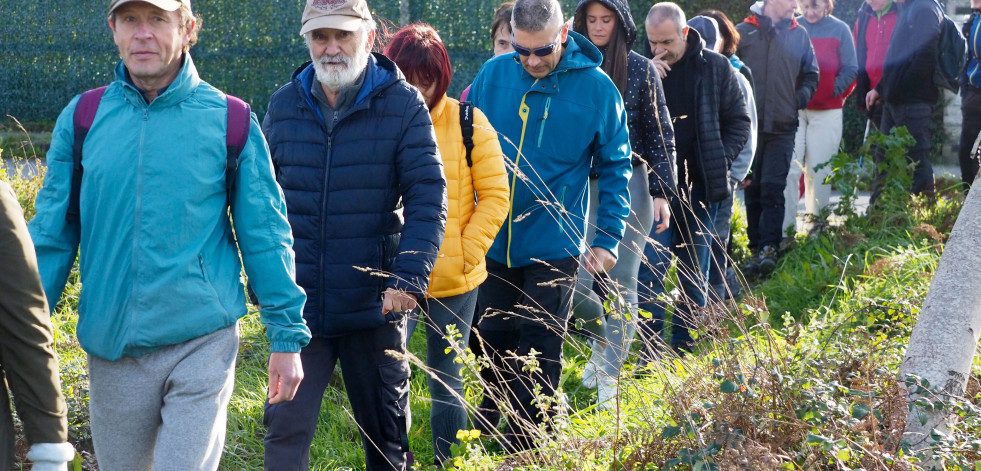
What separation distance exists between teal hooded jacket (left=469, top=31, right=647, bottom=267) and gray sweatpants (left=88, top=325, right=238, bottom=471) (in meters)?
1.92

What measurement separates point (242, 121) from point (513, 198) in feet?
6.17

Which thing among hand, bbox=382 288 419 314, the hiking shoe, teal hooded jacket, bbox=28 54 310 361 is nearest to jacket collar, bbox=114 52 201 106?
teal hooded jacket, bbox=28 54 310 361

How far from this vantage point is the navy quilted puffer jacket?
392 cm

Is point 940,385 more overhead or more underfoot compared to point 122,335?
more underfoot

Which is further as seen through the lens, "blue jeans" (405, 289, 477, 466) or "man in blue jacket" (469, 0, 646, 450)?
"man in blue jacket" (469, 0, 646, 450)

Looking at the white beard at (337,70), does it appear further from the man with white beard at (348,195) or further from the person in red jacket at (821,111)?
the person in red jacket at (821,111)

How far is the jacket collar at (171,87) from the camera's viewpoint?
10.5 ft

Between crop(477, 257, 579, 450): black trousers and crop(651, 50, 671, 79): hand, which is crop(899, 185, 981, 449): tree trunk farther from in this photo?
crop(651, 50, 671, 79): hand

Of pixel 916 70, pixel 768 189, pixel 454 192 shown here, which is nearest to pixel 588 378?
pixel 454 192

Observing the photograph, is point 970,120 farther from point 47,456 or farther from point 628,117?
point 47,456

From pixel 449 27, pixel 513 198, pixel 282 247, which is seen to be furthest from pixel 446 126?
pixel 449 27

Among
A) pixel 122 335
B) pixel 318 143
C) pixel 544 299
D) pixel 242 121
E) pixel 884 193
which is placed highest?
pixel 242 121

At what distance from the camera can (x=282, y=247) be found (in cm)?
335

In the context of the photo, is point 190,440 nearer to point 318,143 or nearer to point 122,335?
point 122,335
